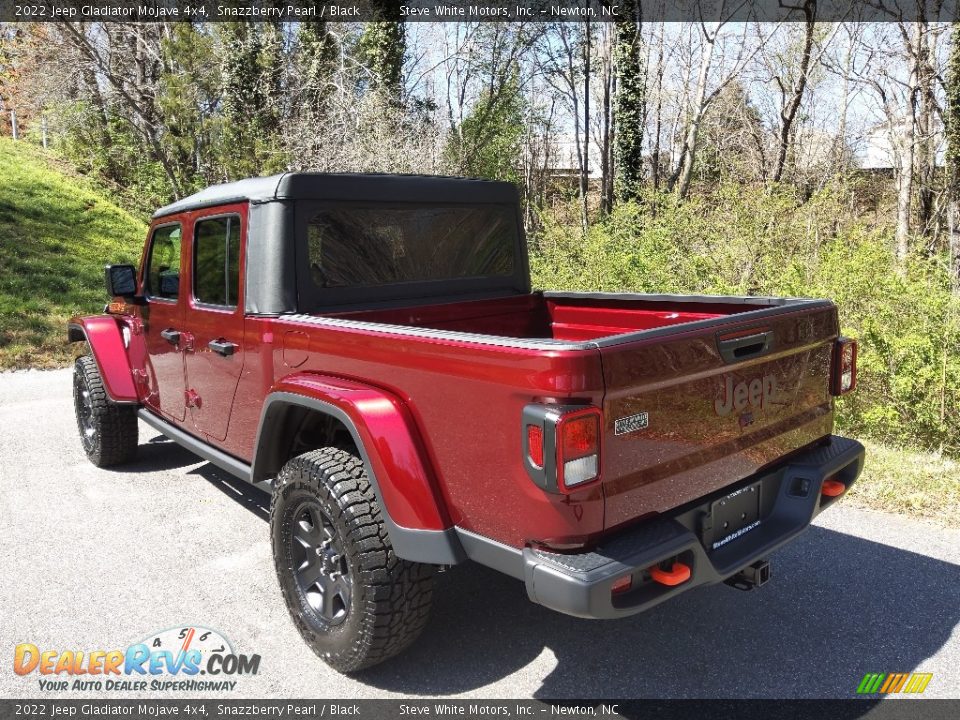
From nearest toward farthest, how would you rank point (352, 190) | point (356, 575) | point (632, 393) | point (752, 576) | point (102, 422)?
1. point (632, 393)
2. point (356, 575)
3. point (752, 576)
4. point (352, 190)
5. point (102, 422)

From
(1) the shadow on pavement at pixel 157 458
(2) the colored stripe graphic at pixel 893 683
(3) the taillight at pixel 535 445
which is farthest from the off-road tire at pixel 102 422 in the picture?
(2) the colored stripe graphic at pixel 893 683

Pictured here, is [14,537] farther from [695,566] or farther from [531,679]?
[695,566]

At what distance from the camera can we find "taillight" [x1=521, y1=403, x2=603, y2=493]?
2164 mm

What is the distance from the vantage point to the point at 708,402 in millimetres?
2621

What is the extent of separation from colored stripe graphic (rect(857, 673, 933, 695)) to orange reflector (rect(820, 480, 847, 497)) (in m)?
0.71

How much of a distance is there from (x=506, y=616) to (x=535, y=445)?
1.46 meters

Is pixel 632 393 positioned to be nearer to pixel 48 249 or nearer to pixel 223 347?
pixel 223 347

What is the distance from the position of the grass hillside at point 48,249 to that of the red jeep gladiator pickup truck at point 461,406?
746 cm

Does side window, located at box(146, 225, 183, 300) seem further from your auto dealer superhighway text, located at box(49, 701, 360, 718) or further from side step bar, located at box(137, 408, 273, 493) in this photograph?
your auto dealer superhighway text, located at box(49, 701, 360, 718)

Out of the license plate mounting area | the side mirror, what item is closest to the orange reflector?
the license plate mounting area

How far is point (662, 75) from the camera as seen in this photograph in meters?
22.9

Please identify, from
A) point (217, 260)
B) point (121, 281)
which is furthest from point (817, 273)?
point (121, 281)

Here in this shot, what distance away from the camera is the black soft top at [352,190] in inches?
136

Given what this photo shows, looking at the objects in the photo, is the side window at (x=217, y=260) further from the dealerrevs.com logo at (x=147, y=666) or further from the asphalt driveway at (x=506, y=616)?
the dealerrevs.com logo at (x=147, y=666)
